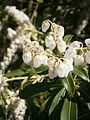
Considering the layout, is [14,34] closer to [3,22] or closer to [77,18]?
[3,22]

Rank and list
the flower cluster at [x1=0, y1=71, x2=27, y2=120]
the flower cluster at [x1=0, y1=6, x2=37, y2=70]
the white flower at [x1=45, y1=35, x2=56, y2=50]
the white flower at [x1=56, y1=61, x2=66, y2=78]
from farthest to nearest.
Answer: the flower cluster at [x1=0, y1=6, x2=37, y2=70] → the flower cluster at [x1=0, y1=71, x2=27, y2=120] → the white flower at [x1=45, y1=35, x2=56, y2=50] → the white flower at [x1=56, y1=61, x2=66, y2=78]

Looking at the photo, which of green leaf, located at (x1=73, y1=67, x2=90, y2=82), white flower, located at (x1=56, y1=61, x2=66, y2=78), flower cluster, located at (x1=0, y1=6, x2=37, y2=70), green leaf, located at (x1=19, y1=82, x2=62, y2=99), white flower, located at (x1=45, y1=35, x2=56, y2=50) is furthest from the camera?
flower cluster, located at (x1=0, y1=6, x2=37, y2=70)

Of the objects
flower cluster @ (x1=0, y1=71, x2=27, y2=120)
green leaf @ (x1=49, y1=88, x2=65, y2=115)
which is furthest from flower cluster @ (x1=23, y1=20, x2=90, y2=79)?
flower cluster @ (x1=0, y1=71, x2=27, y2=120)

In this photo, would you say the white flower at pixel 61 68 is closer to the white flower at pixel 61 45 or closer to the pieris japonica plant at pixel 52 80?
the pieris japonica plant at pixel 52 80

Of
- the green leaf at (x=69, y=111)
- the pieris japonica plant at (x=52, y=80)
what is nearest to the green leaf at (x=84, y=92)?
the pieris japonica plant at (x=52, y=80)

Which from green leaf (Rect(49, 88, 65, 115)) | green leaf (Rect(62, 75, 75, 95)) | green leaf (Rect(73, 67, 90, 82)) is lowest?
green leaf (Rect(49, 88, 65, 115))

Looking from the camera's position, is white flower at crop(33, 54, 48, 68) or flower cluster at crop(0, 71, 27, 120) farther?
flower cluster at crop(0, 71, 27, 120)

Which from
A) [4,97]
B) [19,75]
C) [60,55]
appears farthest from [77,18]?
[60,55]

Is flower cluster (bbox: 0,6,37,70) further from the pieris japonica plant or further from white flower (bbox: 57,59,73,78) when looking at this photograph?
white flower (bbox: 57,59,73,78)

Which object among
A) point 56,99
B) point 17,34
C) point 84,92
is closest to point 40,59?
point 56,99
